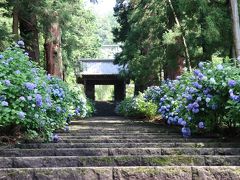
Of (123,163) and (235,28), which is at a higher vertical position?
(235,28)

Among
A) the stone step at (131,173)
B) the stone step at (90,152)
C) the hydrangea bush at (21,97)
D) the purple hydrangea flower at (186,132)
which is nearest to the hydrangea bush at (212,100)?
the purple hydrangea flower at (186,132)

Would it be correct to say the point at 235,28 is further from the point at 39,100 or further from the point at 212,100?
the point at 39,100

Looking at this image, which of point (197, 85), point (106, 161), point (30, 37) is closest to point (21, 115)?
point (106, 161)

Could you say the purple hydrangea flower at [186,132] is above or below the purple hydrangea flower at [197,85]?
below

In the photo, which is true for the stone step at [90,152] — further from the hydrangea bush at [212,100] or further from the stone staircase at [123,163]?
the hydrangea bush at [212,100]

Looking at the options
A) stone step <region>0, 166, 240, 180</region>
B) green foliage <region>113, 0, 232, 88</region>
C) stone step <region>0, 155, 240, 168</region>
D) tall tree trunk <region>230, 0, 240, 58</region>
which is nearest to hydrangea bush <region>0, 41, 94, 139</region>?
stone step <region>0, 155, 240, 168</region>

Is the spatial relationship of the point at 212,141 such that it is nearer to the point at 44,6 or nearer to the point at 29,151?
the point at 29,151

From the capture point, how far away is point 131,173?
9.63 feet

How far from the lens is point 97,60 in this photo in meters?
33.3

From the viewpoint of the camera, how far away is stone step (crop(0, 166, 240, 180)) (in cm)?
289

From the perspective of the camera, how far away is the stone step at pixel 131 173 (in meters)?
2.89

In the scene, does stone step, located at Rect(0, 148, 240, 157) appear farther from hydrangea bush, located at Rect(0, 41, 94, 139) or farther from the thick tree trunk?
the thick tree trunk

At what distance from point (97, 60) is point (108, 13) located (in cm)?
8393

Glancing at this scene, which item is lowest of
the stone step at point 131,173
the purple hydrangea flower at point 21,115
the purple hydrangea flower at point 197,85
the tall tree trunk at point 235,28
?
the stone step at point 131,173
